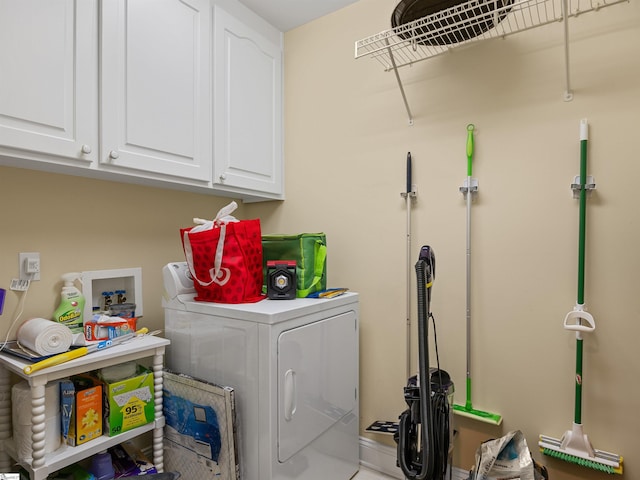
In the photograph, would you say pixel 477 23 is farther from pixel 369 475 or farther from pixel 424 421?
pixel 369 475

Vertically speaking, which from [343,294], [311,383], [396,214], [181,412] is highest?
[396,214]

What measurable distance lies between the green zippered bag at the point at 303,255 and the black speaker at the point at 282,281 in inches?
2.5

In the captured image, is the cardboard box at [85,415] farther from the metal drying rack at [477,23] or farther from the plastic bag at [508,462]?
the metal drying rack at [477,23]

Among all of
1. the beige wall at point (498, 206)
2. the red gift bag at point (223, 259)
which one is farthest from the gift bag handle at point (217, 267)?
the beige wall at point (498, 206)

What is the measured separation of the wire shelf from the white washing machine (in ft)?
4.03

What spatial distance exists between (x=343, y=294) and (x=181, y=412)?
0.92 m

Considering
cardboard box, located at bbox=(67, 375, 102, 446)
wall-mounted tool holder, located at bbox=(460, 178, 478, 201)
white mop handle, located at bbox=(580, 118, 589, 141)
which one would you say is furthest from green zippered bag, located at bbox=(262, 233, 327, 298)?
white mop handle, located at bbox=(580, 118, 589, 141)

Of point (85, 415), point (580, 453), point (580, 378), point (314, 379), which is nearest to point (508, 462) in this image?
point (580, 453)

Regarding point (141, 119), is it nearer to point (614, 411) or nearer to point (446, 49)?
point (446, 49)

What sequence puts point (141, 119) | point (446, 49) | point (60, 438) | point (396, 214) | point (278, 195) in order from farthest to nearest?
point (278, 195), point (396, 214), point (446, 49), point (141, 119), point (60, 438)

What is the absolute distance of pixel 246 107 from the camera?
2.06 m

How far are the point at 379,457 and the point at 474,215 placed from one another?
4.49ft

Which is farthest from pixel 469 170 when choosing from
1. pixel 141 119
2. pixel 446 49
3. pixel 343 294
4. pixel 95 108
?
pixel 95 108

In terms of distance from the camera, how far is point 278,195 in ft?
7.70
